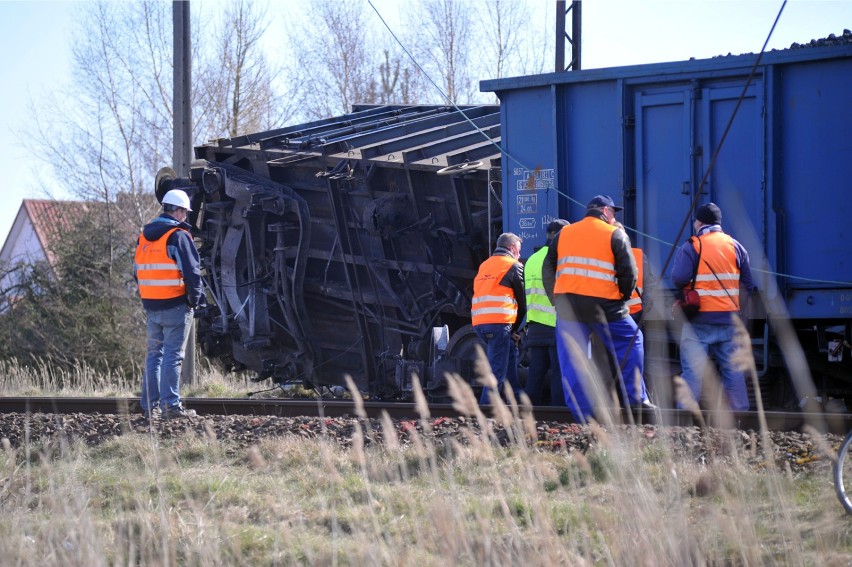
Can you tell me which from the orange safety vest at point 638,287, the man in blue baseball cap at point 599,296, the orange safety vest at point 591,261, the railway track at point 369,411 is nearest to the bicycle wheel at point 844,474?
the railway track at point 369,411

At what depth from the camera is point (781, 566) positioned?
404 centimetres

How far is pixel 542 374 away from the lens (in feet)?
30.5

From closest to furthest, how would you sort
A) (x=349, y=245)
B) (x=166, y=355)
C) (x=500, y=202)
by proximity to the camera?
(x=166, y=355) < (x=500, y=202) < (x=349, y=245)

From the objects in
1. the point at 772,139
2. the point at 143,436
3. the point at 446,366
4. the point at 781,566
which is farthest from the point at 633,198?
the point at 781,566

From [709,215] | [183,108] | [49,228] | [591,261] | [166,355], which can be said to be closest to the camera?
[591,261]

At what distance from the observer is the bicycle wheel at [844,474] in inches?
178

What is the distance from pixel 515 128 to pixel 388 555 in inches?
259

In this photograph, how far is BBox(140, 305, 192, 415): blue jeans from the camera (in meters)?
8.37

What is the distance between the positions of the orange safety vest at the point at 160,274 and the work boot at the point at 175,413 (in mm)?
956

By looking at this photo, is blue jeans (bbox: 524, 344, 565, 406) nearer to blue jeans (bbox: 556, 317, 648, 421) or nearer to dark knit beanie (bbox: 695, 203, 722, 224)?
blue jeans (bbox: 556, 317, 648, 421)

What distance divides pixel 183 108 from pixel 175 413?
6.87 meters

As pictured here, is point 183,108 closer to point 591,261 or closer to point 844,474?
point 591,261

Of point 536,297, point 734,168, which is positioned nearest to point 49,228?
A: point 536,297

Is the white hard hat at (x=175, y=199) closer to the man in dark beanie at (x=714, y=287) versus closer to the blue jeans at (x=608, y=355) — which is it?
the blue jeans at (x=608, y=355)
